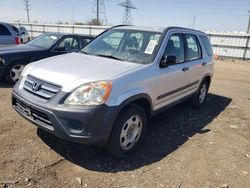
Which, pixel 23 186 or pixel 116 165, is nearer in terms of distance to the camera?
pixel 23 186

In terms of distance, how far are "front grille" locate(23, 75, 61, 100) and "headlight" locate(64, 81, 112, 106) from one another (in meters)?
0.24

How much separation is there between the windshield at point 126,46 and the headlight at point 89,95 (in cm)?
106

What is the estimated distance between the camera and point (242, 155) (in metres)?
4.18

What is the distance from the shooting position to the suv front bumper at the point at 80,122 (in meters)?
3.00

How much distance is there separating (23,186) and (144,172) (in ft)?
4.99

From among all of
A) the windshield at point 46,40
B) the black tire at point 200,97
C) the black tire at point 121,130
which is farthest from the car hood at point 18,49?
the black tire at point 121,130

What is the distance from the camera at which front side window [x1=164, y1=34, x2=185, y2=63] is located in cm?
441

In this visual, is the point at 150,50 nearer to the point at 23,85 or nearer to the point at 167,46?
the point at 167,46

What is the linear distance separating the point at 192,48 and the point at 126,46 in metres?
1.81

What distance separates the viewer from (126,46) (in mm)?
4406

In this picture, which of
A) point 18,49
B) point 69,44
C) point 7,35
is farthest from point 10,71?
point 7,35

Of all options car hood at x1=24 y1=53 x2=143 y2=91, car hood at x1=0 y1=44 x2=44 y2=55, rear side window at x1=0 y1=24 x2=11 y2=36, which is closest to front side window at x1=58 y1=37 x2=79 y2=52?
car hood at x1=0 y1=44 x2=44 y2=55

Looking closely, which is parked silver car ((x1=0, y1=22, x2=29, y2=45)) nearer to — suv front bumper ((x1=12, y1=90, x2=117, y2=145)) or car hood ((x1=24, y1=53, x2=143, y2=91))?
car hood ((x1=24, y1=53, x2=143, y2=91))

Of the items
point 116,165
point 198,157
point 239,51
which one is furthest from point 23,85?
point 239,51
